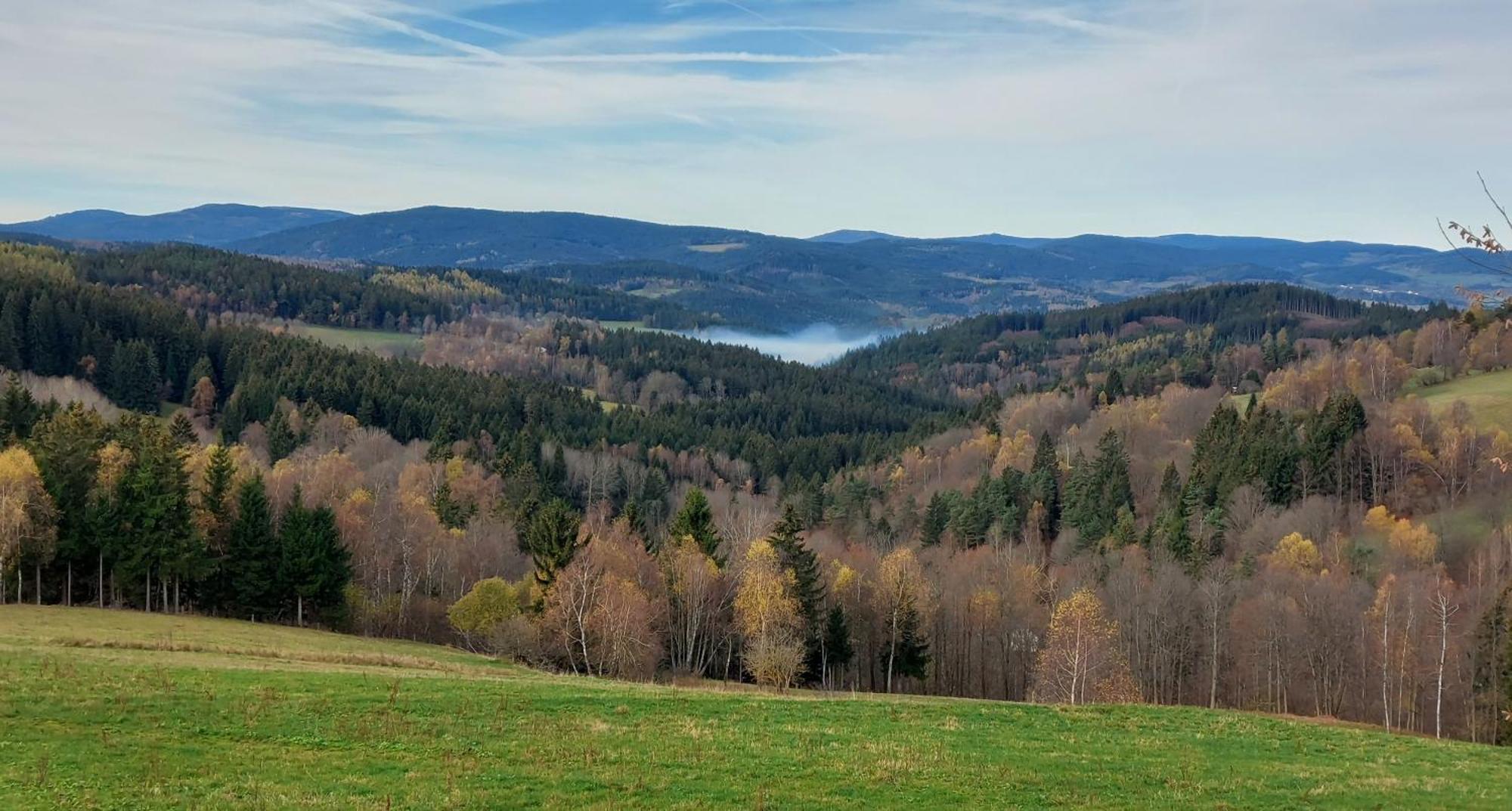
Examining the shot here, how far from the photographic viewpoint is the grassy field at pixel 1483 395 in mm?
106625

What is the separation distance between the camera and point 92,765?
61.6 ft

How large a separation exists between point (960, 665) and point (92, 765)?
61196 mm

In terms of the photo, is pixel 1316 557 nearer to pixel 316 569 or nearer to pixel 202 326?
pixel 316 569

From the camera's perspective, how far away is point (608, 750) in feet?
71.7

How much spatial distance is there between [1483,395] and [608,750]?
12515cm

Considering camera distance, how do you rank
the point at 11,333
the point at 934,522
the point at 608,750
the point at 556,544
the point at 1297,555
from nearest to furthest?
the point at 608,750 < the point at 556,544 < the point at 1297,555 < the point at 934,522 < the point at 11,333

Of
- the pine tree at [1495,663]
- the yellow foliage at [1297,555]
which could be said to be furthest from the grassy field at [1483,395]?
the pine tree at [1495,663]

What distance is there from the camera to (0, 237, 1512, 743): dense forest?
54969mm

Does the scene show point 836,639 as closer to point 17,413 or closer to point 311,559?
point 311,559

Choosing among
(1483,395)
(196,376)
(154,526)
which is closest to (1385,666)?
(154,526)

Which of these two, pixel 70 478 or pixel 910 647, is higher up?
pixel 70 478

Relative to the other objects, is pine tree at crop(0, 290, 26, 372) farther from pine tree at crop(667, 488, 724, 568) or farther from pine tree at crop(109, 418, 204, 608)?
pine tree at crop(667, 488, 724, 568)

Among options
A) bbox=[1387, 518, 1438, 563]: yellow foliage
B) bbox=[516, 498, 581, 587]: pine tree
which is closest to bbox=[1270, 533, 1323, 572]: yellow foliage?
bbox=[1387, 518, 1438, 563]: yellow foliage

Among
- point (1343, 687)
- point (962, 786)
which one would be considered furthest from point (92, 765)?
point (1343, 687)
